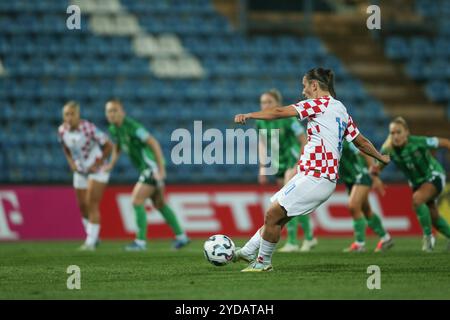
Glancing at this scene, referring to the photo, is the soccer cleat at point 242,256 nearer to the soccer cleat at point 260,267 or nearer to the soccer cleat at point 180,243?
the soccer cleat at point 260,267

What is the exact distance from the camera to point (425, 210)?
13.2 m

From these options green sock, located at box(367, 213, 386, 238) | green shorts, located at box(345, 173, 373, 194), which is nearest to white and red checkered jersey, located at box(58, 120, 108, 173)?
green shorts, located at box(345, 173, 373, 194)

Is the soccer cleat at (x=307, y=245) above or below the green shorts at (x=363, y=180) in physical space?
below

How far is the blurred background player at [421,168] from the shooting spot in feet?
43.1

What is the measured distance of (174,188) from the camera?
60.4ft

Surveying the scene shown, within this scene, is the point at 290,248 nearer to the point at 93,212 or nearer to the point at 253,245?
the point at 93,212

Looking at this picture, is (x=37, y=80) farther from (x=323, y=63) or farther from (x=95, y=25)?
(x=323, y=63)

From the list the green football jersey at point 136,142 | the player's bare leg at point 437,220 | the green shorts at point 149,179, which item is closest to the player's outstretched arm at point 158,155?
the green football jersey at point 136,142

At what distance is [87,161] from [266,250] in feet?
21.0

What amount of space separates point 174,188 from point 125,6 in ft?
28.4

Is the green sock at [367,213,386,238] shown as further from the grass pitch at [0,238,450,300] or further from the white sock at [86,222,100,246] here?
the white sock at [86,222,100,246]

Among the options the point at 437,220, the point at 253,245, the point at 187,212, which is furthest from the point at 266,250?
the point at 187,212

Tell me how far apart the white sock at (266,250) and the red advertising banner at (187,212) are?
877 centimetres
